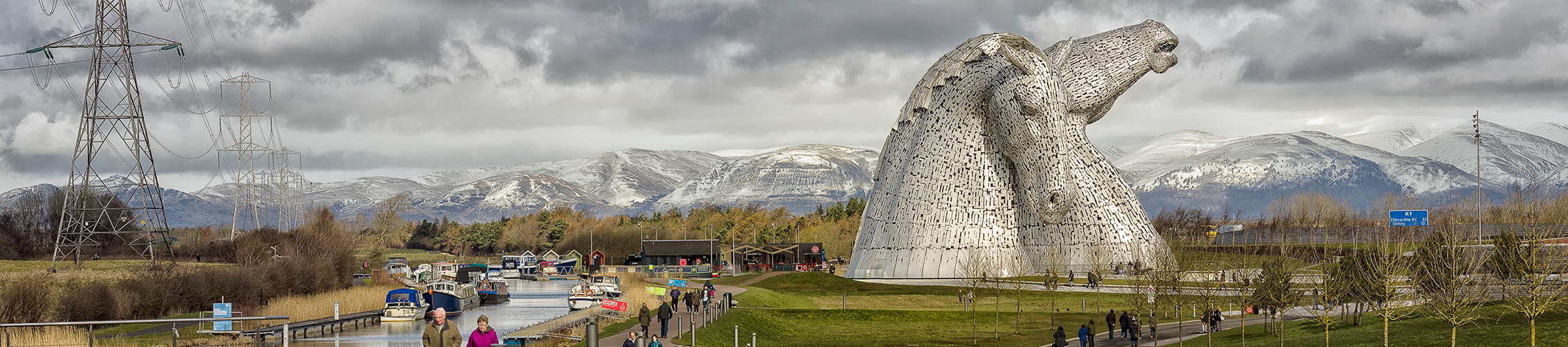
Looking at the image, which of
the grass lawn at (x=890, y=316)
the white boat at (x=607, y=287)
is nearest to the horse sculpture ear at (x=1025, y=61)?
the grass lawn at (x=890, y=316)

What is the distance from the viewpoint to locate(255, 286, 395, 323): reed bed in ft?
172

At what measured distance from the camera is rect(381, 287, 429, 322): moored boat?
5575cm

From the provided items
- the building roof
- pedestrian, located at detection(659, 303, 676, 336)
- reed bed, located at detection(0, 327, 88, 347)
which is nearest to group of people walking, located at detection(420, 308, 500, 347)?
pedestrian, located at detection(659, 303, 676, 336)

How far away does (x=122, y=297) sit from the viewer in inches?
1751

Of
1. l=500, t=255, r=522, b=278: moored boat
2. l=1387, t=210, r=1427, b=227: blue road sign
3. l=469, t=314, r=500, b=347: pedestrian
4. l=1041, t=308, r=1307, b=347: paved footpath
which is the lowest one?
l=500, t=255, r=522, b=278: moored boat

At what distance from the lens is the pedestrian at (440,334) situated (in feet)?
59.0

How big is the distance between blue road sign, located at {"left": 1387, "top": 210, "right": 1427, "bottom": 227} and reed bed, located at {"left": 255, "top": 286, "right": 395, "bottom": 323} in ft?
243

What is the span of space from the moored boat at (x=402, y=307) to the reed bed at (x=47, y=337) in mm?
20617

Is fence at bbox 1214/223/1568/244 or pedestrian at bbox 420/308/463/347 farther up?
pedestrian at bbox 420/308/463/347

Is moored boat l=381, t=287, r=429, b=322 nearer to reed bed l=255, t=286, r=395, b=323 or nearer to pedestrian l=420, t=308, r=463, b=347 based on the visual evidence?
reed bed l=255, t=286, r=395, b=323

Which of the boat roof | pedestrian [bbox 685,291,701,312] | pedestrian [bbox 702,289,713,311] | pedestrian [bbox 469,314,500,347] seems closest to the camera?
pedestrian [bbox 469,314,500,347]

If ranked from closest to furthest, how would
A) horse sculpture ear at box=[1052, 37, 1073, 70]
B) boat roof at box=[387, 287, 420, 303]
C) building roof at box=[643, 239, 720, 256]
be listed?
boat roof at box=[387, 287, 420, 303] → horse sculpture ear at box=[1052, 37, 1073, 70] → building roof at box=[643, 239, 720, 256]

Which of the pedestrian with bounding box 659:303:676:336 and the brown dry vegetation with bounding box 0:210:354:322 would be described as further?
the brown dry vegetation with bounding box 0:210:354:322

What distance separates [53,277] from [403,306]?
15084mm
